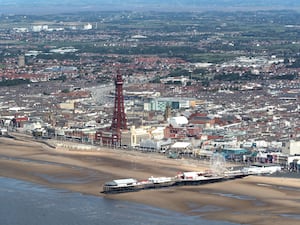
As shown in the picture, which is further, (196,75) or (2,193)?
(196,75)

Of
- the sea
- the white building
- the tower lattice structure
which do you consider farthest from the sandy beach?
the white building

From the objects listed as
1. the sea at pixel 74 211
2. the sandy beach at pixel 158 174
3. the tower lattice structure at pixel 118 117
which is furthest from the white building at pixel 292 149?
the sea at pixel 74 211

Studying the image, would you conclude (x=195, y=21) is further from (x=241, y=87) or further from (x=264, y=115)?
(x=264, y=115)

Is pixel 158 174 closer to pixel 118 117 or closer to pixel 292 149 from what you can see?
pixel 292 149

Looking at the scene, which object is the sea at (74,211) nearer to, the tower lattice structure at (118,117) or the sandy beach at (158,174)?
the sandy beach at (158,174)

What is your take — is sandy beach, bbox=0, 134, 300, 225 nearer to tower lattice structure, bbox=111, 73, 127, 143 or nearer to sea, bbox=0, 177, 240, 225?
sea, bbox=0, 177, 240, 225

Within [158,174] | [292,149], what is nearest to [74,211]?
[158,174]

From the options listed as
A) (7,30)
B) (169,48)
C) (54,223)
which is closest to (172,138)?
(54,223)
